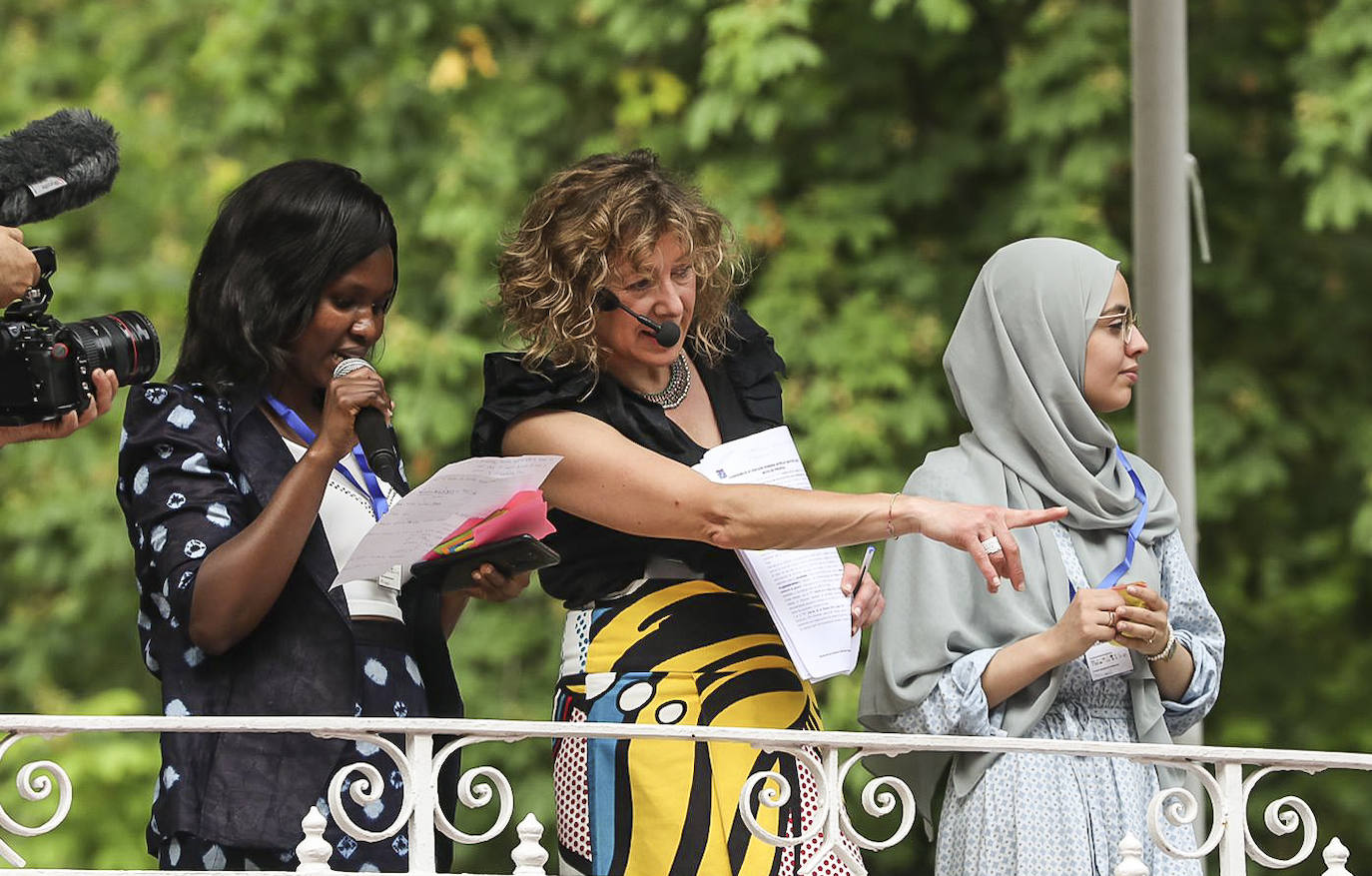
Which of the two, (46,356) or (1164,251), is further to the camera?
(1164,251)

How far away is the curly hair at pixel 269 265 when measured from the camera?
2859mm

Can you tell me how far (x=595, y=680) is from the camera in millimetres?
2891

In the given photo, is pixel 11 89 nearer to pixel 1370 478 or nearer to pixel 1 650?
pixel 1 650

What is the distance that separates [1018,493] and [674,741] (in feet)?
2.08

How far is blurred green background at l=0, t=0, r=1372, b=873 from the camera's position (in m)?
7.37

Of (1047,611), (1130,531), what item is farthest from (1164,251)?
(1047,611)

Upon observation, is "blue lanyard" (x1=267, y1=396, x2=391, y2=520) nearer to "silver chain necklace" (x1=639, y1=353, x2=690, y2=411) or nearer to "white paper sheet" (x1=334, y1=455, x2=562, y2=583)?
"white paper sheet" (x1=334, y1=455, x2=562, y2=583)

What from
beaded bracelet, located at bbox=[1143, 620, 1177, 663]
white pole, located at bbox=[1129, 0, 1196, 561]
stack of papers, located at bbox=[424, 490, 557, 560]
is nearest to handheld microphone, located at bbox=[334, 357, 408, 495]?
stack of papers, located at bbox=[424, 490, 557, 560]

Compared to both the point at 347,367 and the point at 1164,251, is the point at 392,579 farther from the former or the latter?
the point at 1164,251

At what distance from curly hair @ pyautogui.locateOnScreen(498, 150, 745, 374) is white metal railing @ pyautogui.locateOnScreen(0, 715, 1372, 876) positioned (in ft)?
2.09

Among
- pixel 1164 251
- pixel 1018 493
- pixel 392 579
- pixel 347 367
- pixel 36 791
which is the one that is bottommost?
pixel 36 791

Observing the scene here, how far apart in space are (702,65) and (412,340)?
159cm

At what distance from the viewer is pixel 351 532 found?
2.87m

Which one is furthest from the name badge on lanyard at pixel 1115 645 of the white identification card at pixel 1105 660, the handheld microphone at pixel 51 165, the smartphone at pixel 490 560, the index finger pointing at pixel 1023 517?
the handheld microphone at pixel 51 165
